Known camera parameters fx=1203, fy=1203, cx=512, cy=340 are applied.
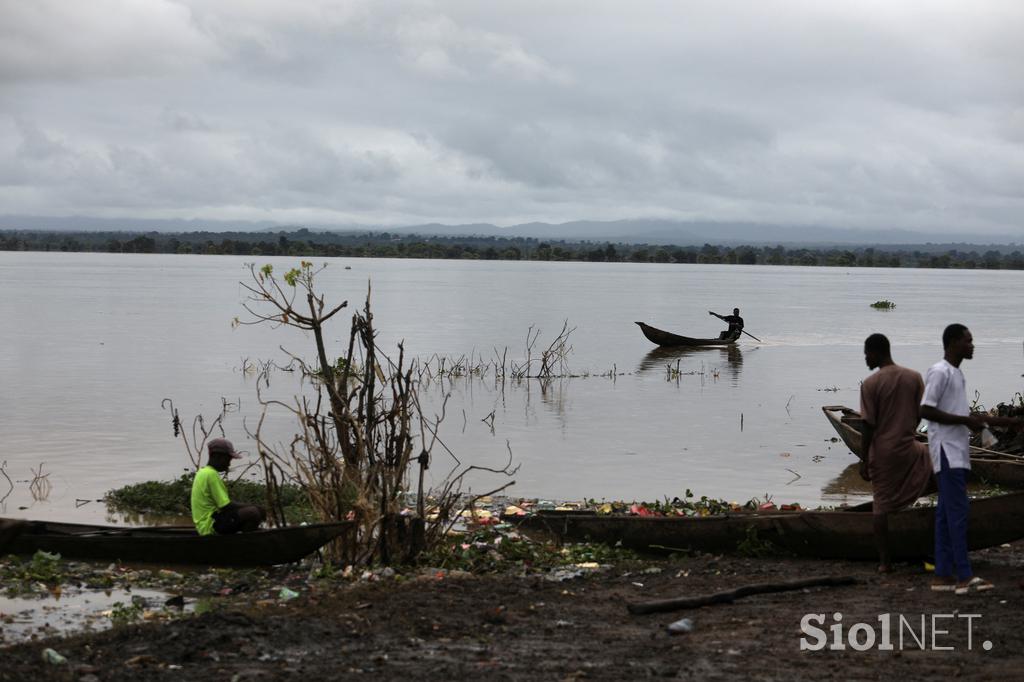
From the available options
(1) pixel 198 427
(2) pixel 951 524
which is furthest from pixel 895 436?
(1) pixel 198 427

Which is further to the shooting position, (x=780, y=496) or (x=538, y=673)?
(x=780, y=496)

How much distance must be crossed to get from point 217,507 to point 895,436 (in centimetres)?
502

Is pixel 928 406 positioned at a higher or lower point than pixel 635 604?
higher

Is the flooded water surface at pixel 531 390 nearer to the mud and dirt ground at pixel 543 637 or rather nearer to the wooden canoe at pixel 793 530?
the wooden canoe at pixel 793 530

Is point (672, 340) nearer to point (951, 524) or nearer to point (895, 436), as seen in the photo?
point (895, 436)

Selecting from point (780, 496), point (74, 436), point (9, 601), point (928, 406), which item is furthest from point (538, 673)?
point (74, 436)

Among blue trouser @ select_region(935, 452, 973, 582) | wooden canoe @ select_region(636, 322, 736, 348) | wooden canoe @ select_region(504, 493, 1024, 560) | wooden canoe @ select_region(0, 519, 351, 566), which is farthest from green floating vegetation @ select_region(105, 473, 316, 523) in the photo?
wooden canoe @ select_region(636, 322, 736, 348)

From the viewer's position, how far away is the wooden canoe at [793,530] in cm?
828

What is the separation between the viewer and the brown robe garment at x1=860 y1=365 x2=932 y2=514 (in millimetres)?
8047

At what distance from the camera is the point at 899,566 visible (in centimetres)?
849

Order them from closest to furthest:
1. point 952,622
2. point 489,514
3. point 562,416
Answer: point 952,622 → point 489,514 → point 562,416

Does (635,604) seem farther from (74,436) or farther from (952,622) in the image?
(74,436)

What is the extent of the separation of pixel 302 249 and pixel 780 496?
436 feet

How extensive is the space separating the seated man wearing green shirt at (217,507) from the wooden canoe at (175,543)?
0.12 metres
